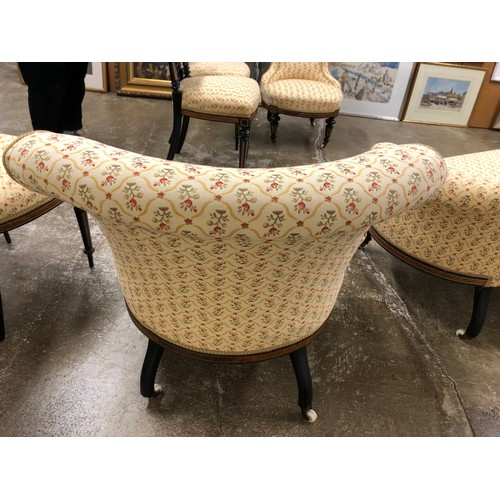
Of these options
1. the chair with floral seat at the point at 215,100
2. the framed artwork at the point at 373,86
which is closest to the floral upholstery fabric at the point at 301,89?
the chair with floral seat at the point at 215,100

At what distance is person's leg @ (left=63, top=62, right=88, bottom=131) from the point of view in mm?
2551

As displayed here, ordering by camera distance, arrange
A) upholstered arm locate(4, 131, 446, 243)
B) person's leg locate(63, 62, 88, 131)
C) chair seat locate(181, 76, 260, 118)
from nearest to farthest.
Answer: upholstered arm locate(4, 131, 446, 243)
chair seat locate(181, 76, 260, 118)
person's leg locate(63, 62, 88, 131)

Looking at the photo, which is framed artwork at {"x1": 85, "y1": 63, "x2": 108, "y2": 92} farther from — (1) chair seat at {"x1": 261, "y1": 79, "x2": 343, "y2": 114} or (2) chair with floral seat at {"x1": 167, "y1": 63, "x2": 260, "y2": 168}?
(1) chair seat at {"x1": 261, "y1": 79, "x2": 343, "y2": 114}

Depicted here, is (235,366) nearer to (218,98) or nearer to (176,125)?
(218,98)

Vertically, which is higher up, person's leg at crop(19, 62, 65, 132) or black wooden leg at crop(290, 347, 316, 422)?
person's leg at crop(19, 62, 65, 132)

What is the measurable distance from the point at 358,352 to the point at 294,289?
0.77 metres

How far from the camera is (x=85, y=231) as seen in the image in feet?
5.97

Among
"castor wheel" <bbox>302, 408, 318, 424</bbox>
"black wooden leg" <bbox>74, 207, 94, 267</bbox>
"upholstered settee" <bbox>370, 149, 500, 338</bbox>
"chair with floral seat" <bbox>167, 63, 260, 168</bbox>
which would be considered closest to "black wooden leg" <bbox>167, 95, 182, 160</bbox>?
"chair with floral seat" <bbox>167, 63, 260, 168</bbox>

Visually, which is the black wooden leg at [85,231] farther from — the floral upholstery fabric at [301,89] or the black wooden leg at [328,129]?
the black wooden leg at [328,129]

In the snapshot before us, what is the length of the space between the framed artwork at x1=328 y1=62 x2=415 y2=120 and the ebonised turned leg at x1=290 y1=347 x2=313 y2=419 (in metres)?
3.38

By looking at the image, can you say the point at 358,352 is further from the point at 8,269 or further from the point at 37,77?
the point at 37,77

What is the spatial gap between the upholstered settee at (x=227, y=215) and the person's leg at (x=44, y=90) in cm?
158

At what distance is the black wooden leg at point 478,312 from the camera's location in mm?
1603

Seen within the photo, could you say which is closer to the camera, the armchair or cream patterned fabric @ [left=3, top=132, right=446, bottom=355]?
cream patterned fabric @ [left=3, top=132, right=446, bottom=355]
